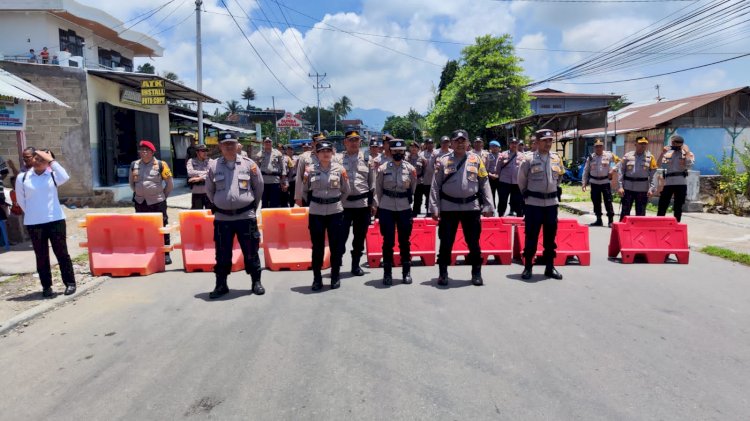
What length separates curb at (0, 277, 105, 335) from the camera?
5.25 m

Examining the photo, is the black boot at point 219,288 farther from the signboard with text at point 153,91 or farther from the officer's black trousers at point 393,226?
the signboard with text at point 153,91

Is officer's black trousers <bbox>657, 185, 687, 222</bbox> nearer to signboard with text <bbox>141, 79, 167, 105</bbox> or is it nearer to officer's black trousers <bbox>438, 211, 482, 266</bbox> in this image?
officer's black trousers <bbox>438, 211, 482, 266</bbox>

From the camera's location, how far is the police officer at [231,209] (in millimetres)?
6062

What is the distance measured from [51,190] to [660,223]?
8.20m

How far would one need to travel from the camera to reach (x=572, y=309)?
5.34m

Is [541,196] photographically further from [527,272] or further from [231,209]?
[231,209]

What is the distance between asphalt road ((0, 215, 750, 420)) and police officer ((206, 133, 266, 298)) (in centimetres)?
35

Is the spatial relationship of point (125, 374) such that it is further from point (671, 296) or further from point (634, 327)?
point (671, 296)

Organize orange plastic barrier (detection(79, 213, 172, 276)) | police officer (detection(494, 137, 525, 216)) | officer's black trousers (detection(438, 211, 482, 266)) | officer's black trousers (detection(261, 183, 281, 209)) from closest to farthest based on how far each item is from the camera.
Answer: officer's black trousers (detection(438, 211, 482, 266)) < orange plastic barrier (detection(79, 213, 172, 276)) < officer's black trousers (detection(261, 183, 281, 209)) < police officer (detection(494, 137, 525, 216))

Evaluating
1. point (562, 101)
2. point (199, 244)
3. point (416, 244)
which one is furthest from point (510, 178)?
point (562, 101)

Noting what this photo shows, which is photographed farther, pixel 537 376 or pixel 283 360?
pixel 283 360

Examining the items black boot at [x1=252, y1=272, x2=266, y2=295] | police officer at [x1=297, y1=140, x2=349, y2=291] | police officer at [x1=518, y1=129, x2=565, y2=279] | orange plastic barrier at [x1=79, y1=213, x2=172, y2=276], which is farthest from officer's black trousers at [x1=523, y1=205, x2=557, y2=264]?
orange plastic barrier at [x1=79, y1=213, x2=172, y2=276]

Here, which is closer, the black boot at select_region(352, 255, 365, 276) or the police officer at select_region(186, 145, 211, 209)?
the black boot at select_region(352, 255, 365, 276)

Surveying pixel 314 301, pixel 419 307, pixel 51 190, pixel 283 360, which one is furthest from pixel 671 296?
pixel 51 190
